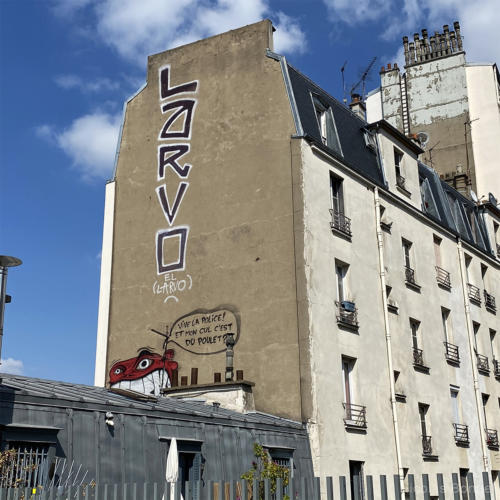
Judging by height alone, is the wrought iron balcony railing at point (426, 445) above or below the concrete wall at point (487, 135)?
below

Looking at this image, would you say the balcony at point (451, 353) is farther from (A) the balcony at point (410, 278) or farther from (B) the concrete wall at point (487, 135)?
(B) the concrete wall at point (487, 135)

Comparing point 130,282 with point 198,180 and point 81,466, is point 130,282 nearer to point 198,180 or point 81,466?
point 198,180

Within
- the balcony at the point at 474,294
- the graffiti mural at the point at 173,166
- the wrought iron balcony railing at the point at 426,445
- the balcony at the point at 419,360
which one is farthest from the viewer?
the balcony at the point at 474,294

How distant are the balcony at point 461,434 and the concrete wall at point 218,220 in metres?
9.60

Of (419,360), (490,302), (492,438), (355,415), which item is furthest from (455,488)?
(490,302)

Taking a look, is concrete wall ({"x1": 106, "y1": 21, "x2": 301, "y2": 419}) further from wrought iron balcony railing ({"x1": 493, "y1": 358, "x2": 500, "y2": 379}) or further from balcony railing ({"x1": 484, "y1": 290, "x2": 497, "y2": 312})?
balcony railing ({"x1": 484, "y1": 290, "x2": 497, "y2": 312})

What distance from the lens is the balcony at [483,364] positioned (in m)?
30.8

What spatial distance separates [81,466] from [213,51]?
16.8 m

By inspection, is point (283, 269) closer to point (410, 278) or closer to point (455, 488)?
point (410, 278)

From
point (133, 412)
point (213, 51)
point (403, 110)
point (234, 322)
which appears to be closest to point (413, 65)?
point (403, 110)

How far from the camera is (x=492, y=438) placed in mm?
30109

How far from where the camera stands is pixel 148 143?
27.2 meters

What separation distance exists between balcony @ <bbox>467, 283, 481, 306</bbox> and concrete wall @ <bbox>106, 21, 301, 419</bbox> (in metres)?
12.9

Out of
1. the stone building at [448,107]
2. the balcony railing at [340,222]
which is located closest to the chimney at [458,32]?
the stone building at [448,107]
